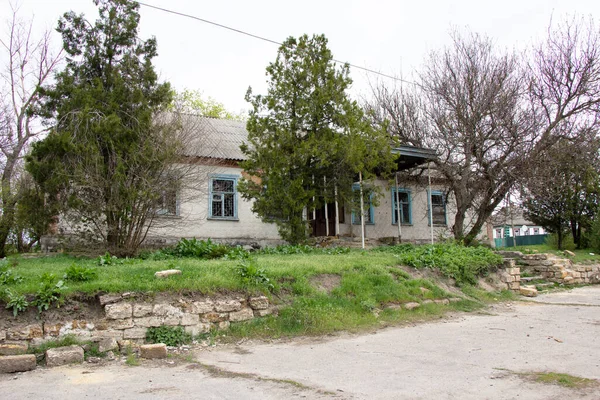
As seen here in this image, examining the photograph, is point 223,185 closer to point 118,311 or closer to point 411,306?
point 411,306

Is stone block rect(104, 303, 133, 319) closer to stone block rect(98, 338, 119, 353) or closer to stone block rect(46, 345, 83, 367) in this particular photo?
stone block rect(98, 338, 119, 353)

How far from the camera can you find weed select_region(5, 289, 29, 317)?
6.26 m

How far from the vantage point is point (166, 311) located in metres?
6.96

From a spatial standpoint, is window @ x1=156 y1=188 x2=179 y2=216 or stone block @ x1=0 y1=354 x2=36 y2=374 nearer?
stone block @ x1=0 y1=354 x2=36 y2=374

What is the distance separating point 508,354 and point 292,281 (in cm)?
381

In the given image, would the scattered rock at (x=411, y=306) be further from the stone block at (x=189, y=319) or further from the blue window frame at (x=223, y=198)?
the blue window frame at (x=223, y=198)

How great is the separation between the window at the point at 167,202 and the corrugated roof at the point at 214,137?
1160mm

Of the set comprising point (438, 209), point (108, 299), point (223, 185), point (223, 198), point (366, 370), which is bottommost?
point (366, 370)

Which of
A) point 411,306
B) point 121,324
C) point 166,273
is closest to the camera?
point 121,324

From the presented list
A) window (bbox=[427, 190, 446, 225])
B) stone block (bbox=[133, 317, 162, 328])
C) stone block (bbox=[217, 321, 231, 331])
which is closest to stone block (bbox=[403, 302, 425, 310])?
stone block (bbox=[217, 321, 231, 331])

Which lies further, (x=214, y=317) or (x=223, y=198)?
(x=223, y=198)

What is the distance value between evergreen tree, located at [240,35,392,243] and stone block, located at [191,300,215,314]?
6.35 m

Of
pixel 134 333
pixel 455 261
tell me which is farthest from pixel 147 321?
pixel 455 261

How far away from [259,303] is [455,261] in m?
5.68
